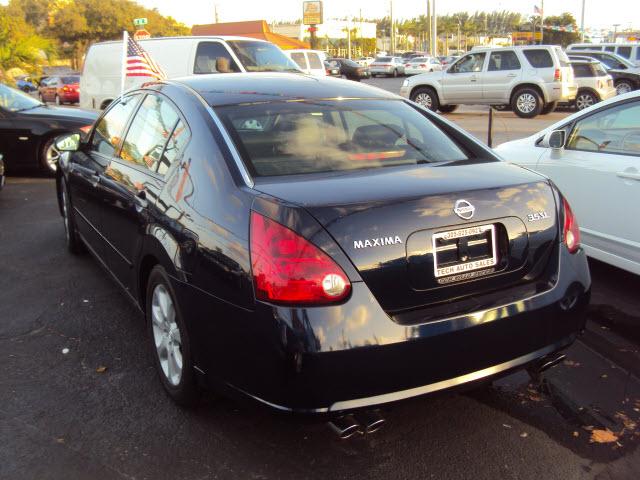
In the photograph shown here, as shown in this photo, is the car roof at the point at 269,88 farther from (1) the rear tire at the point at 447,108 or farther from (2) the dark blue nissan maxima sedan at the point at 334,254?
(1) the rear tire at the point at 447,108

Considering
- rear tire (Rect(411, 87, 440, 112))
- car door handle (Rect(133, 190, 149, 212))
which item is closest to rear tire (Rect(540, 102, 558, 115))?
rear tire (Rect(411, 87, 440, 112))

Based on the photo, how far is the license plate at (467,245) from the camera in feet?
8.53

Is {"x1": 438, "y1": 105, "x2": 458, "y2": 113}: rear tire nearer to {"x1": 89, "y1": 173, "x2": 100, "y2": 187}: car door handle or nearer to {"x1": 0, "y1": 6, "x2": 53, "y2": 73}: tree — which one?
{"x1": 0, "y1": 6, "x2": 53, "y2": 73}: tree

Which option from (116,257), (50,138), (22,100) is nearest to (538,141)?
(116,257)

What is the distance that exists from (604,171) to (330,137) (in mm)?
2502

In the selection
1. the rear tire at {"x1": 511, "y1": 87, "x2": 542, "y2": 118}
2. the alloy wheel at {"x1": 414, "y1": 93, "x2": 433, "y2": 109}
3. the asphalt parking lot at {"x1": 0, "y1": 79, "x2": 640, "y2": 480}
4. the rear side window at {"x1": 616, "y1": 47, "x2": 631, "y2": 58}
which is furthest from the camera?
the rear side window at {"x1": 616, "y1": 47, "x2": 631, "y2": 58}

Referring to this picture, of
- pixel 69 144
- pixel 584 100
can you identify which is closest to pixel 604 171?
pixel 69 144

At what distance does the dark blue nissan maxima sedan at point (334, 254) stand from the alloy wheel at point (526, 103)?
51.7ft

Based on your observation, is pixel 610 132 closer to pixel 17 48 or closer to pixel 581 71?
pixel 581 71

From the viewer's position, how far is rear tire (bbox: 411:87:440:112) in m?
20.0

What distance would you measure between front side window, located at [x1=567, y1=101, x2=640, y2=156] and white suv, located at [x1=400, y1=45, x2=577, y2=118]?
1354 cm

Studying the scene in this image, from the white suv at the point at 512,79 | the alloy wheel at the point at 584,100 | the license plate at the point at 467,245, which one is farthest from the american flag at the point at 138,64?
the alloy wheel at the point at 584,100

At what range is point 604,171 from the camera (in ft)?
15.5

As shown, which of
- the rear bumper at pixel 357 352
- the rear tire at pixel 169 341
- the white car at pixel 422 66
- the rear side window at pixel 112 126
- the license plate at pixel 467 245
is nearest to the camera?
the rear bumper at pixel 357 352
